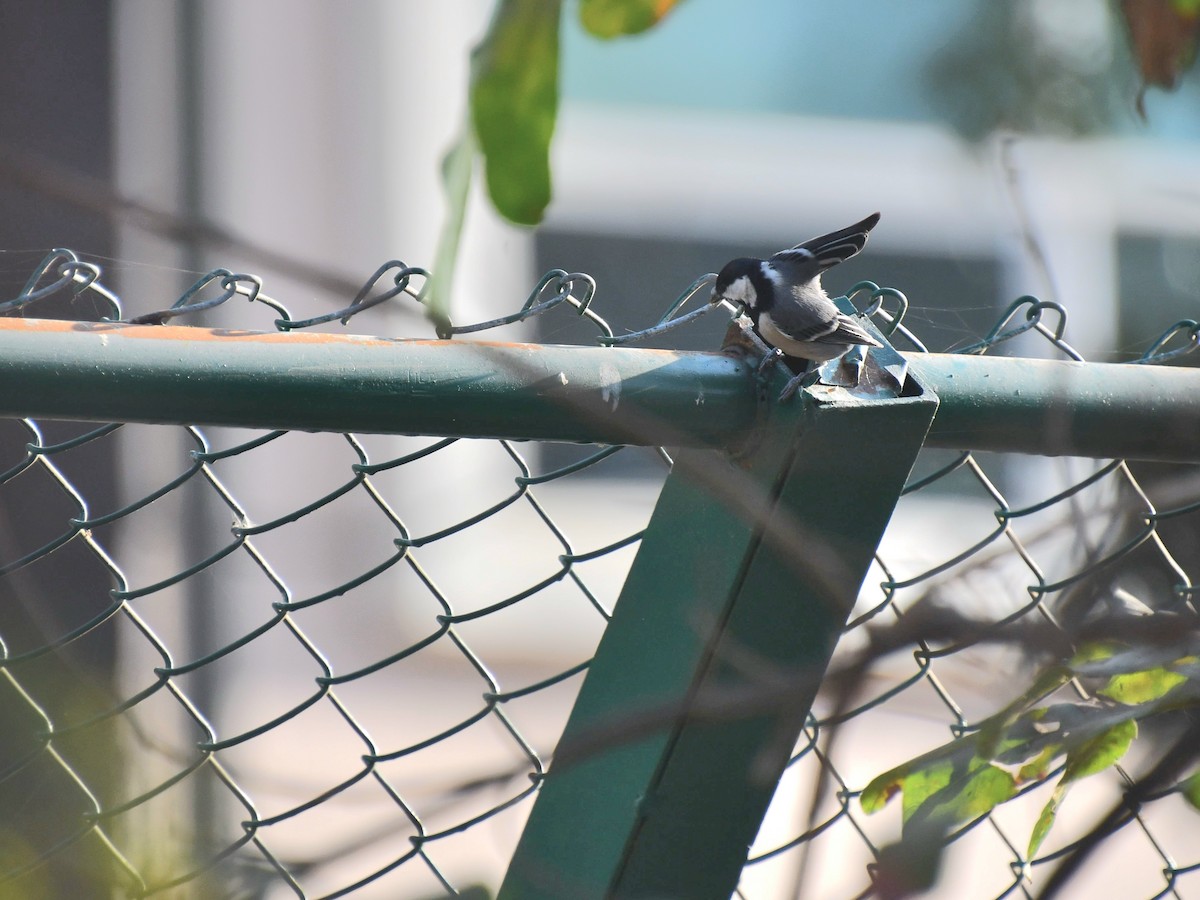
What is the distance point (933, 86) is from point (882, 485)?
0.44 metres

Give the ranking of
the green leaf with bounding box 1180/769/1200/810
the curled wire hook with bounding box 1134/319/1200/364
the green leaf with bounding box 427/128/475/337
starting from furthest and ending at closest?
the curled wire hook with bounding box 1134/319/1200/364, the green leaf with bounding box 1180/769/1200/810, the green leaf with bounding box 427/128/475/337

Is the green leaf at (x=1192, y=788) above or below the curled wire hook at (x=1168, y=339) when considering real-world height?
below

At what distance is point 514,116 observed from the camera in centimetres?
25

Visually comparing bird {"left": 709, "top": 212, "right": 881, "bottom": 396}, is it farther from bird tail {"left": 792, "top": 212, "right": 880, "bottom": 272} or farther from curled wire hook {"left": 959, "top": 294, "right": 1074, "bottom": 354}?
curled wire hook {"left": 959, "top": 294, "right": 1074, "bottom": 354}

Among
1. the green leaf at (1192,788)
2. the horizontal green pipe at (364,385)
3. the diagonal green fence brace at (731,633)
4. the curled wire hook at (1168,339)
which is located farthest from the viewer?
the curled wire hook at (1168,339)

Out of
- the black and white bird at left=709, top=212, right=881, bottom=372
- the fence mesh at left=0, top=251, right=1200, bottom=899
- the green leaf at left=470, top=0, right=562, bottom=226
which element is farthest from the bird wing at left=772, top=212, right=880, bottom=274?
the green leaf at left=470, top=0, right=562, bottom=226

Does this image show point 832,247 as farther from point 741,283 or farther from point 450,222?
point 450,222

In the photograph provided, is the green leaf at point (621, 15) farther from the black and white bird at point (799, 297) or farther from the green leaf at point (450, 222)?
the black and white bird at point (799, 297)

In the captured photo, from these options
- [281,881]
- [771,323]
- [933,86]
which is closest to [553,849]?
[281,881]

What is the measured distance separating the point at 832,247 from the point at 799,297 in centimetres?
7

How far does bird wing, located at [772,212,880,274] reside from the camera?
881 mm

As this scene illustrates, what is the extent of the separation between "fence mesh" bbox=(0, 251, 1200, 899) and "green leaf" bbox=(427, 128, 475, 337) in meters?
0.24

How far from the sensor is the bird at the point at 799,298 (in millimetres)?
789

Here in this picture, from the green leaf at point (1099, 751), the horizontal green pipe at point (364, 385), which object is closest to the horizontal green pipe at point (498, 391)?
the horizontal green pipe at point (364, 385)
